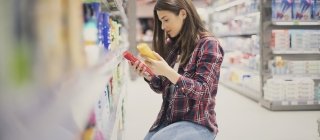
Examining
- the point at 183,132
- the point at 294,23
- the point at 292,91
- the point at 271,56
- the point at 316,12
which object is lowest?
the point at 292,91

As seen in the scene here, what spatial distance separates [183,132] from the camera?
1828mm

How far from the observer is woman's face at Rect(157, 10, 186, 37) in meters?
1.97

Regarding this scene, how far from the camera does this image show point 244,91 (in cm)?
729

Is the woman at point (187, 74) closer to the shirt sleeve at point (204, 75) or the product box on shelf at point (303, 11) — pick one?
the shirt sleeve at point (204, 75)

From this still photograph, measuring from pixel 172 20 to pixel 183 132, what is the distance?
1.83ft

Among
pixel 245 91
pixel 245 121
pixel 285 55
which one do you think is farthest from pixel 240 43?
pixel 245 121

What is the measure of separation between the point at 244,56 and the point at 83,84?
23.6 ft

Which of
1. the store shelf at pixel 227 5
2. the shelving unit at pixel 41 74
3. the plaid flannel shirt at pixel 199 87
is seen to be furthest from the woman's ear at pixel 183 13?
the store shelf at pixel 227 5

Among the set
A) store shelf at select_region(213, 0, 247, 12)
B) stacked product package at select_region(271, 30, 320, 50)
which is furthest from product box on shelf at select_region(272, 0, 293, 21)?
store shelf at select_region(213, 0, 247, 12)

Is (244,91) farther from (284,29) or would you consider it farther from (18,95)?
(18,95)

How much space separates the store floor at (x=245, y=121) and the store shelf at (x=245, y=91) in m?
0.12

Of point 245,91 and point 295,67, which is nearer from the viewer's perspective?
point 295,67

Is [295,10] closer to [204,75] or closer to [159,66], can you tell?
[204,75]

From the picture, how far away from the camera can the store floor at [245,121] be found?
4.27m
